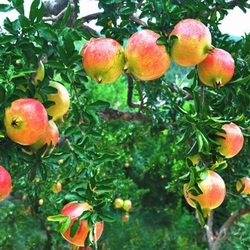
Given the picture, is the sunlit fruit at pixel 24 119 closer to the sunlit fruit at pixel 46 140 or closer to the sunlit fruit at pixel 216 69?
the sunlit fruit at pixel 46 140

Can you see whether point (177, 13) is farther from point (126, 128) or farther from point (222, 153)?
point (126, 128)

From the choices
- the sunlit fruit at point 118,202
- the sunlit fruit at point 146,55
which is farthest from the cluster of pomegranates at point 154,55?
the sunlit fruit at point 118,202

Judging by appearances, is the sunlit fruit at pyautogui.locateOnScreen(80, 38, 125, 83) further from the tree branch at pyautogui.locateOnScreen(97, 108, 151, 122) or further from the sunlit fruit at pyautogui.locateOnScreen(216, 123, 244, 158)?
the tree branch at pyautogui.locateOnScreen(97, 108, 151, 122)

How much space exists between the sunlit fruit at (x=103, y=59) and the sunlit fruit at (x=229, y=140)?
0.24 m

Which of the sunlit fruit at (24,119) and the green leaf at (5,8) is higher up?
the green leaf at (5,8)

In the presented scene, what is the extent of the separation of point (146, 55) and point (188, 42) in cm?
8

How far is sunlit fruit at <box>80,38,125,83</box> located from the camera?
33.3 inches

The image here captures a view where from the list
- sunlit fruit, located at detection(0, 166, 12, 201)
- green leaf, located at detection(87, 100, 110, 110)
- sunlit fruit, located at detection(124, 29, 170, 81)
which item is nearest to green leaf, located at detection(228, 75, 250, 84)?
sunlit fruit, located at detection(124, 29, 170, 81)

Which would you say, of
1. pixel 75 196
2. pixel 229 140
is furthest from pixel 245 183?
pixel 75 196

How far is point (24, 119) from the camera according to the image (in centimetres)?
74

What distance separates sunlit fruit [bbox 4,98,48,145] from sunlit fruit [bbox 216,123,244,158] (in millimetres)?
354

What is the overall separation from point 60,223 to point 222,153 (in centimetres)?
37

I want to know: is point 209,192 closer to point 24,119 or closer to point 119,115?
point 24,119

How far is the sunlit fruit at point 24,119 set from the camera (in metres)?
0.74
